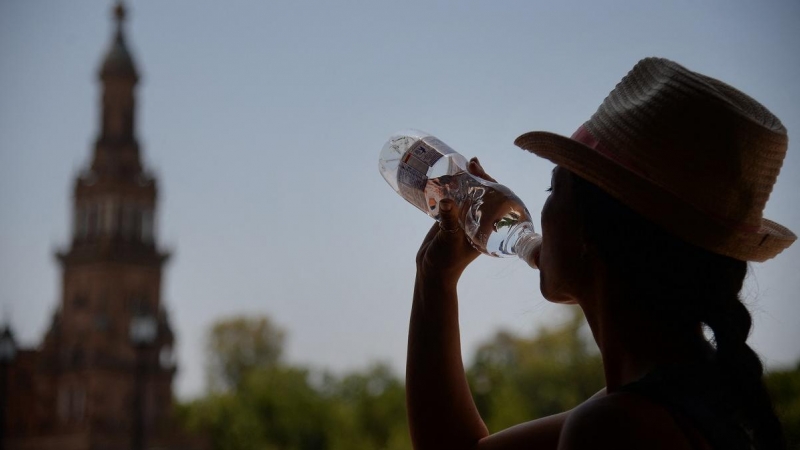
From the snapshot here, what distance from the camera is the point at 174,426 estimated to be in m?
25.8

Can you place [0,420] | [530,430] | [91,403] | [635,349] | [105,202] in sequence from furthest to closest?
1. [105,202]
2. [91,403]
3. [0,420]
4. [530,430]
5. [635,349]

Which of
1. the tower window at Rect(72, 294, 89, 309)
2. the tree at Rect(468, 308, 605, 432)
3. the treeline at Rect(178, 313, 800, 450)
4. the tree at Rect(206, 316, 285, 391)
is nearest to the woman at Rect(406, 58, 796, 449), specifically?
the tree at Rect(468, 308, 605, 432)

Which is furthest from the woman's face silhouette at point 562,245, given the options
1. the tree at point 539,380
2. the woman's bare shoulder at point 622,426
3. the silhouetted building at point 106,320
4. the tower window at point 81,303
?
the tower window at point 81,303

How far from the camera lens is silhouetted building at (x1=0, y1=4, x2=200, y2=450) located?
24625 mm

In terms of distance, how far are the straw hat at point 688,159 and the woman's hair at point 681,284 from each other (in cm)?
1

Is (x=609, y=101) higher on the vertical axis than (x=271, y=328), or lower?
lower

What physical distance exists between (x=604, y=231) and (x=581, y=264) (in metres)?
0.03

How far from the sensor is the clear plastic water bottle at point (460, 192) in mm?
892

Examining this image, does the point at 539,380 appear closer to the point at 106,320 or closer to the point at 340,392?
the point at 340,392

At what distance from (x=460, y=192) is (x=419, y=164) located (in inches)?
4.1

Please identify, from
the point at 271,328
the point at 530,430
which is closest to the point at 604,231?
the point at 530,430

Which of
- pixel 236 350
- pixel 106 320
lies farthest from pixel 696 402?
pixel 236 350

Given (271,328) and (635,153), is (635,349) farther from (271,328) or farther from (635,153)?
(271,328)

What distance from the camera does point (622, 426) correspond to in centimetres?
59
